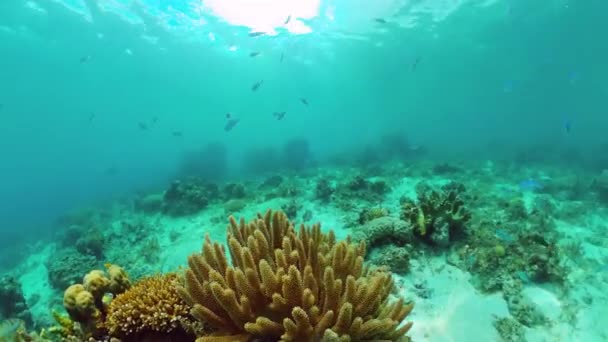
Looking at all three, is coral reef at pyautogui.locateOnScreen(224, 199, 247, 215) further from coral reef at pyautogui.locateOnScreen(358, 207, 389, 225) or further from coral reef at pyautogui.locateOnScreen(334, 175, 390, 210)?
coral reef at pyautogui.locateOnScreen(358, 207, 389, 225)

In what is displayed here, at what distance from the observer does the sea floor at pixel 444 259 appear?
470 cm

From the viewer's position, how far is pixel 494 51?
44.8 m

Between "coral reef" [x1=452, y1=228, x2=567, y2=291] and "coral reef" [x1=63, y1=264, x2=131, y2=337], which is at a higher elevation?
"coral reef" [x1=452, y1=228, x2=567, y2=291]

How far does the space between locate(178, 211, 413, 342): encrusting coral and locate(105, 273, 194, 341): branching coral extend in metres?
0.30

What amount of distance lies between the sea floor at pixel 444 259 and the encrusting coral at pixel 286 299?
6.53 ft

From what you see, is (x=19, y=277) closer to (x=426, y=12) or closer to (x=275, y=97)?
(x=426, y=12)

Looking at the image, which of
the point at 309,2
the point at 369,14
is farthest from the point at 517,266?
the point at 369,14

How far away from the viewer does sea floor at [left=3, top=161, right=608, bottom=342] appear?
4.70m

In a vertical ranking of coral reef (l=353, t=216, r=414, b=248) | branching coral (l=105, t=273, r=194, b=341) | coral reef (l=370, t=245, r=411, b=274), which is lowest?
branching coral (l=105, t=273, r=194, b=341)

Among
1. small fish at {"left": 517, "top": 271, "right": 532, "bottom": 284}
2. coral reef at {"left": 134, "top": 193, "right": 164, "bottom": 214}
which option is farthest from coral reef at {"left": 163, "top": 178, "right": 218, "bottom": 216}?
small fish at {"left": 517, "top": 271, "right": 532, "bottom": 284}

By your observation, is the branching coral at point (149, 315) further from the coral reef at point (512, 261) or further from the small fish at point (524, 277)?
the small fish at point (524, 277)

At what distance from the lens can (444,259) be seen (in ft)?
20.1

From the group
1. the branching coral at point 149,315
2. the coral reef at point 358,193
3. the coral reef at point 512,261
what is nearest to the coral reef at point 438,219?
the coral reef at point 512,261

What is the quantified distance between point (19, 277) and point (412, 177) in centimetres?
1721
